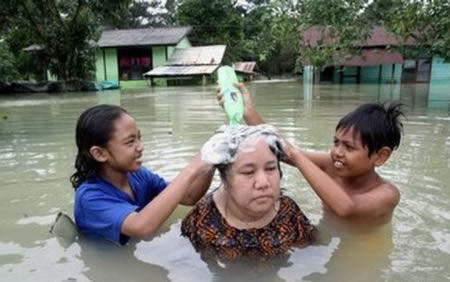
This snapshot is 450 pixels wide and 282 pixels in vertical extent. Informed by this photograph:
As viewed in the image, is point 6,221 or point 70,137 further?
point 70,137

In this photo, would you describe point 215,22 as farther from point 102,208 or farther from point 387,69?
point 102,208

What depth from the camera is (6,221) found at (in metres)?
3.59

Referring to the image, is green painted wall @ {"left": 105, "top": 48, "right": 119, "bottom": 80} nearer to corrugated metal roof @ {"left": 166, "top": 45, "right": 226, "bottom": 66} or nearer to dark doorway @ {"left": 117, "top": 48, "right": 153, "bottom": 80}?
dark doorway @ {"left": 117, "top": 48, "right": 153, "bottom": 80}

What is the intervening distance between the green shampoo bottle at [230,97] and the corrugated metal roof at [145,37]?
29.0 metres

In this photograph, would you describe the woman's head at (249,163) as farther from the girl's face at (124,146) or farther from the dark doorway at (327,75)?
the dark doorway at (327,75)

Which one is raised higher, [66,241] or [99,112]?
[99,112]

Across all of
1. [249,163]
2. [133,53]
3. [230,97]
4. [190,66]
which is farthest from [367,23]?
[133,53]

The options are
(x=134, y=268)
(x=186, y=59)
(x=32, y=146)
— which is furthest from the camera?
(x=186, y=59)

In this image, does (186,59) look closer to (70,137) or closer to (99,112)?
(70,137)

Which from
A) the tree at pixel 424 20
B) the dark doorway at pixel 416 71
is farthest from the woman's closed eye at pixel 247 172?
the dark doorway at pixel 416 71

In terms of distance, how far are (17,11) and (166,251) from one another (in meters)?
24.1

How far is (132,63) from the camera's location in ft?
111

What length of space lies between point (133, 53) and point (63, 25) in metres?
8.72

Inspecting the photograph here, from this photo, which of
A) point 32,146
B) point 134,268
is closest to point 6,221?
point 134,268
